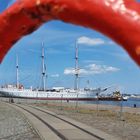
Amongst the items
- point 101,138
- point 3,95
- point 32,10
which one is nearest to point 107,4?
point 32,10

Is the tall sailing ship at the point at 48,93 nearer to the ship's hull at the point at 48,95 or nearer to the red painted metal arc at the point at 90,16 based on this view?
the ship's hull at the point at 48,95

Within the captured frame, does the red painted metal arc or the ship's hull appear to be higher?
the red painted metal arc

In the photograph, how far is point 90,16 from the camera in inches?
89.4

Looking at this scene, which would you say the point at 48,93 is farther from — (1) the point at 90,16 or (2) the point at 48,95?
(1) the point at 90,16

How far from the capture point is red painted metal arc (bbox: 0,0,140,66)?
2.19 m

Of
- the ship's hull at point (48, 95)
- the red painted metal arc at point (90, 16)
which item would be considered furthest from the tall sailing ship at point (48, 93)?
the red painted metal arc at point (90, 16)

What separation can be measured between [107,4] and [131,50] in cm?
26

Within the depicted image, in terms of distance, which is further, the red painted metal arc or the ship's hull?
the ship's hull

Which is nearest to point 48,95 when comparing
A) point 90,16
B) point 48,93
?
point 48,93

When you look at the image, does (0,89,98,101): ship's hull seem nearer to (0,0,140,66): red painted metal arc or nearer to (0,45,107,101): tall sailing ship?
(0,45,107,101): tall sailing ship

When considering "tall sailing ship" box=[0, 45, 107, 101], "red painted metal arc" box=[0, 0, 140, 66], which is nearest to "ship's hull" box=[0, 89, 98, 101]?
"tall sailing ship" box=[0, 45, 107, 101]

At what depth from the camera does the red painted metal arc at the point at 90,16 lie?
2.19m

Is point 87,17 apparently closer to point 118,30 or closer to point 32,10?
point 118,30

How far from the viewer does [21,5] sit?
98.8 inches
